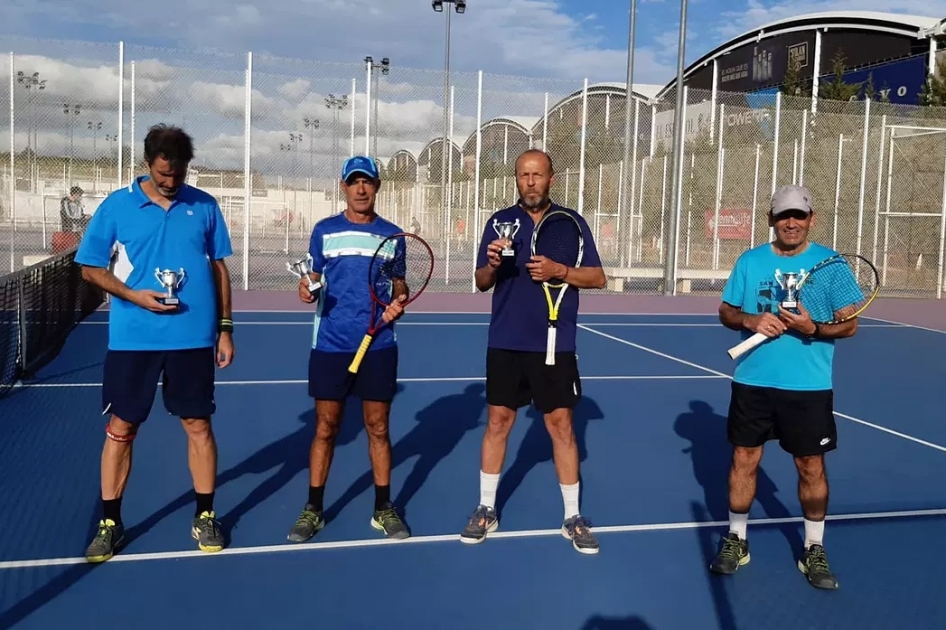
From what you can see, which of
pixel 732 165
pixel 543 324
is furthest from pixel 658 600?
pixel 732 165

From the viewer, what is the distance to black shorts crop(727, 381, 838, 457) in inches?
151

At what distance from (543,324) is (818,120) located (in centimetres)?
1636

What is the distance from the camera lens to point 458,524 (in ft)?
14.8

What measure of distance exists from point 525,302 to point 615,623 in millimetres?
1477

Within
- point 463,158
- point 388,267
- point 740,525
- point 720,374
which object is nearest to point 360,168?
point 388,267

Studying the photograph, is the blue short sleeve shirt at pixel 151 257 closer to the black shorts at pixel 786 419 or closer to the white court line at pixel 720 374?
the black shorts at pixel 786 419

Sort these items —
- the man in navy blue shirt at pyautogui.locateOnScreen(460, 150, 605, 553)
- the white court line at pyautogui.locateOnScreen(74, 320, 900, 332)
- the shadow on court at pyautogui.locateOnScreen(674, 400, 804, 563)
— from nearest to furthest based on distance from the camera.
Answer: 1. the man in navy blue shirt at pyautogui.locateOnScreen(460, 150, 605, 553)
2. the shadow on court at pyautogui.locateOnScreen(674, 400, 804, 563)
3. the white court line at pyautogui.locateOnScreen(74, 320, 900, 332)

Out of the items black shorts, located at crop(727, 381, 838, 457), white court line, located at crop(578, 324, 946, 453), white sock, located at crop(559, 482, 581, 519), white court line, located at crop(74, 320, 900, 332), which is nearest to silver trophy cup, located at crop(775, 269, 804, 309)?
black shorts, located at crop(727, 381, 838, 457)

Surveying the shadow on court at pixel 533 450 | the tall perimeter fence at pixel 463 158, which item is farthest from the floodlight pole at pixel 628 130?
the shadow on court at pixel 533 450

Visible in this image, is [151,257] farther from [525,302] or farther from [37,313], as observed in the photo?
[37,313]

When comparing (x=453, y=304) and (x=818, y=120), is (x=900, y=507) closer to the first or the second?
(x=453, y=304)

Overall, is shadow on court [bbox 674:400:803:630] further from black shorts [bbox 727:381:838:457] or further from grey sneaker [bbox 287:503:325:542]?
grey sneaker [bbox 287:503:325:542]

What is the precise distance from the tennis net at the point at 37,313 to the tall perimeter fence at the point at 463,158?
11.4ft

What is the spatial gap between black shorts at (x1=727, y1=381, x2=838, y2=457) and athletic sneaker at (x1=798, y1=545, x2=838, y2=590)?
437mm
